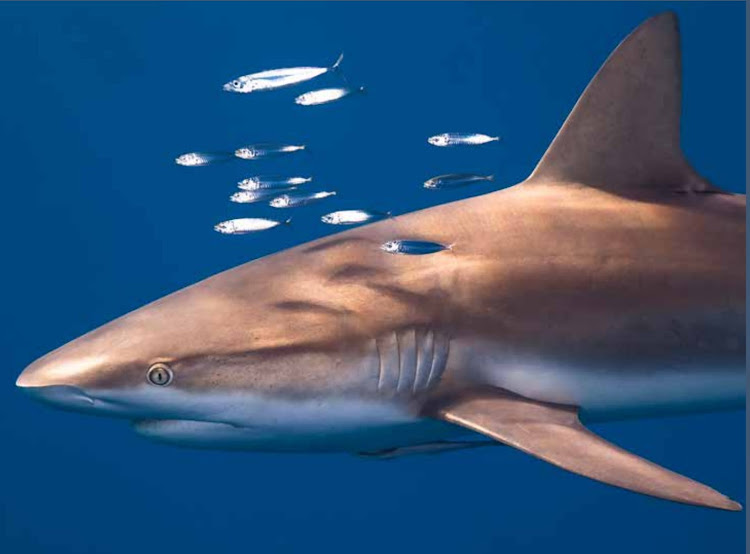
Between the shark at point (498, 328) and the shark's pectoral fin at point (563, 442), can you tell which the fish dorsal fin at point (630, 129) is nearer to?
the shark at point (498, 328)

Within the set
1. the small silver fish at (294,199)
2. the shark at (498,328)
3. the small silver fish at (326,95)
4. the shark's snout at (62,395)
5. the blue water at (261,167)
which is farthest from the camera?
the blue water at (261,167)

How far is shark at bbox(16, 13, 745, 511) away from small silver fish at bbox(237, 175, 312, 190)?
1.84 m

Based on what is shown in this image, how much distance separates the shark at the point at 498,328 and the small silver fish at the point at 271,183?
1835 millimetres

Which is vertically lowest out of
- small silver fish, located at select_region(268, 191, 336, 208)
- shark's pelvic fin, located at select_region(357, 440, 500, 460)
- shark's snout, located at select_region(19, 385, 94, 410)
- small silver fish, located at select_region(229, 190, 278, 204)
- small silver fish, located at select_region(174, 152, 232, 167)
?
shark's pelvic fin, located at select_region(357, 440, 500, 460)

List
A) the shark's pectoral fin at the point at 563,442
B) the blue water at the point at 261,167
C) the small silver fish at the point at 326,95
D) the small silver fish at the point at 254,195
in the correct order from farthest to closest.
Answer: the blue water at the point at 261,167, the small silver fish at the point at 254,195, the small silver fish at the point at 326,95, the shark's pectoral fin at the point at 563,442

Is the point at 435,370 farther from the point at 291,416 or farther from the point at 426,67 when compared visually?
the point at 426,67

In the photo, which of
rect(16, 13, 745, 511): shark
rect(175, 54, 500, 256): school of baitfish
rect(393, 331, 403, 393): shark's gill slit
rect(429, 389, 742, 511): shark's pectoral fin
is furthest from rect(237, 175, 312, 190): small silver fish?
rect(429, 389, 742, 511): shark's pectoral fin

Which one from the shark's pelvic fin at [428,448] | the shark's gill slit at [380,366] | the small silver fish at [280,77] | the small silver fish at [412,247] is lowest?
the shark's pelvic fin at [428,448]

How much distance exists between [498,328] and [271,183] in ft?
8.45

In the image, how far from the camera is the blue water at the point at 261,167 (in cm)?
1162

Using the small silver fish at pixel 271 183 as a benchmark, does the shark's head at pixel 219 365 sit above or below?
below

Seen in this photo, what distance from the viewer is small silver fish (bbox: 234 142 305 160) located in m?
5.20

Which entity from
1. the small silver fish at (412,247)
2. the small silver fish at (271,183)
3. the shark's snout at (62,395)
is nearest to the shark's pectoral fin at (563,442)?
the small silver fish at (412,247)

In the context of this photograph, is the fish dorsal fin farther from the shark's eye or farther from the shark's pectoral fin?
the shark's eye
